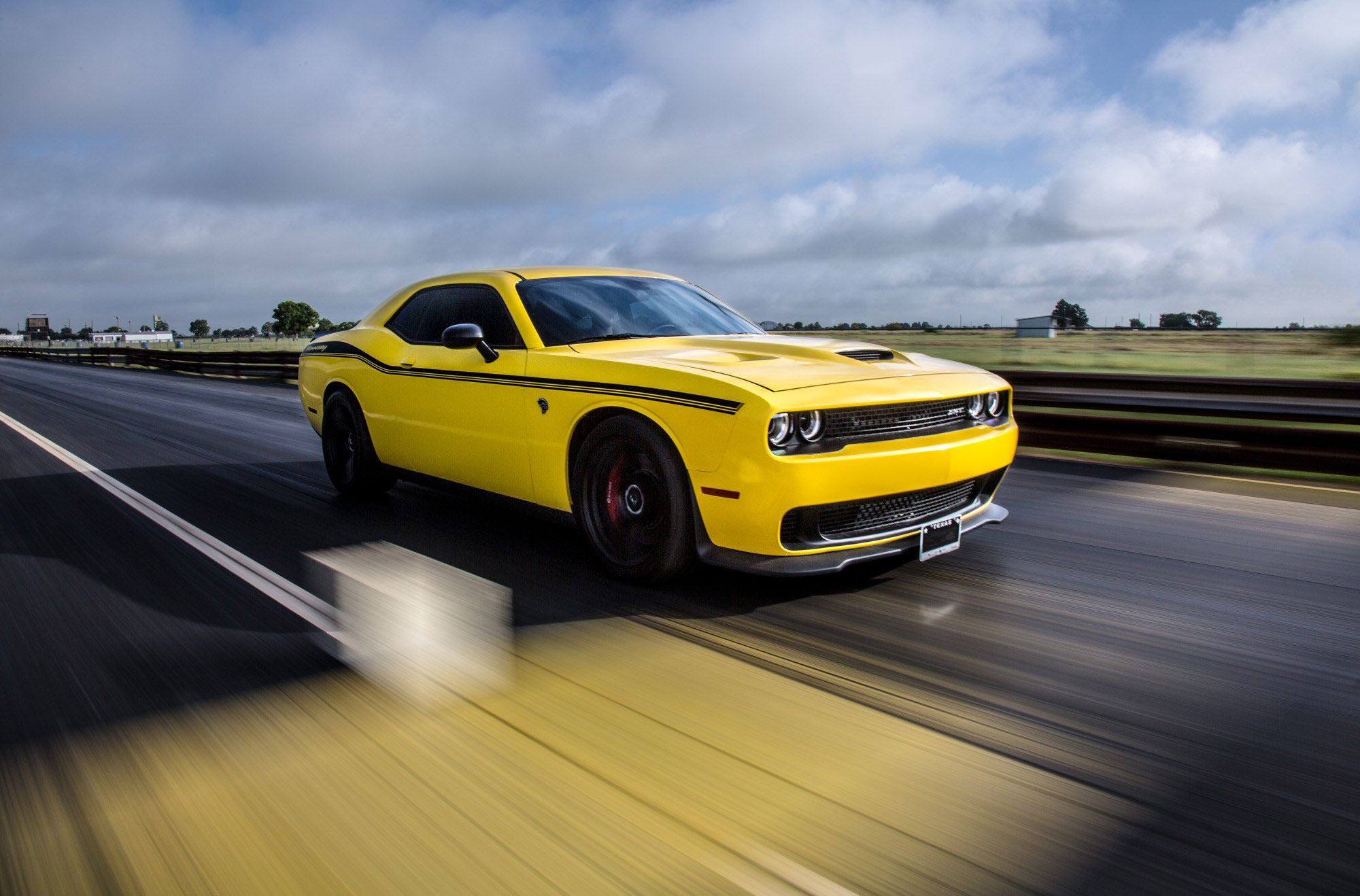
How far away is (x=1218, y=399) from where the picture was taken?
13.2m

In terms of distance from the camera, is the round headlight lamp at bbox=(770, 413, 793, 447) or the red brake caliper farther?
the red brake caliper

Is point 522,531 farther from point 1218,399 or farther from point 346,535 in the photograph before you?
point 1218,399

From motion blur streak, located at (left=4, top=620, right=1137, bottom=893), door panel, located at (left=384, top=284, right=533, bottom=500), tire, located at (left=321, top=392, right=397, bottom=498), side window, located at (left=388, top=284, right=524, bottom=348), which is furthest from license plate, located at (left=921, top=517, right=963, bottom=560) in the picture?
tire, located at (left=321, top=392, right=397, bottom=498)

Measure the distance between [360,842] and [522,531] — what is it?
311 centimetres

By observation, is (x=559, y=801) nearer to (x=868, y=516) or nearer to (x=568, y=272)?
(x=868, y=516)

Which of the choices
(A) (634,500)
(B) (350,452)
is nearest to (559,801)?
(A) (634,500)

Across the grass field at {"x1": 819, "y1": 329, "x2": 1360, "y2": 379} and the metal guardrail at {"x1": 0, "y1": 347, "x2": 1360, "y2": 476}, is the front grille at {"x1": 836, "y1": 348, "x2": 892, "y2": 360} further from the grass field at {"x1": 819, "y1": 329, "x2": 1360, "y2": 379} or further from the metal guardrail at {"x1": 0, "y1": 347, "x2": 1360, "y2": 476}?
the grass field at {"x1": 819, "y1": 329, "x2": 1360, "y2": 379}

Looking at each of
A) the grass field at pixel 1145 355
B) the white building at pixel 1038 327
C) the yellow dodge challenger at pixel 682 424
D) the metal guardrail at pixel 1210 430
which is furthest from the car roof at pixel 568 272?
the white building at pixel 1038 327

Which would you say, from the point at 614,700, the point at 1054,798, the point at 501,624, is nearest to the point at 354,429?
the point at 501,624

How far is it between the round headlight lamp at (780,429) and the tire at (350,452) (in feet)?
10.6

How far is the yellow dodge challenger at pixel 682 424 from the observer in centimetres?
360

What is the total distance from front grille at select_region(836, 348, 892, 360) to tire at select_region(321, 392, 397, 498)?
10.1 ft

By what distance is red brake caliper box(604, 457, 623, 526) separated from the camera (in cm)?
415

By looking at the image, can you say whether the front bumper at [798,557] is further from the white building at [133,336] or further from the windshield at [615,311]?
the white building at [133,336]
